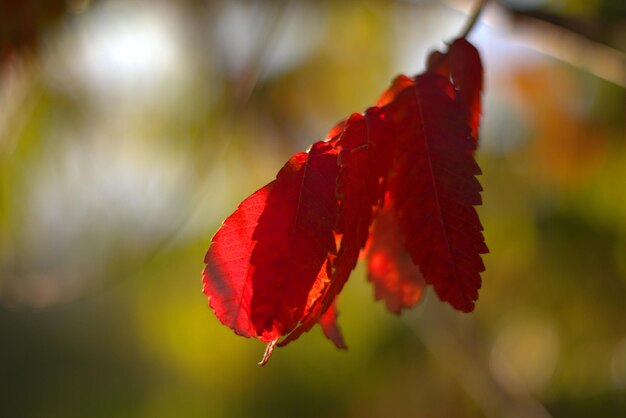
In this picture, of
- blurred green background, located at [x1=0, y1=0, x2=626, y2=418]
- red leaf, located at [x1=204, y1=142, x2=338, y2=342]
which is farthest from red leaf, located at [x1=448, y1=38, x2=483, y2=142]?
blurred green background, located at [x1=0, y1=0, x2=626, y2=418]

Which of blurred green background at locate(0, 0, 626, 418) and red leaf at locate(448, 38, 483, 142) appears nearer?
red leaf at locate(448, 38, 483, 142)

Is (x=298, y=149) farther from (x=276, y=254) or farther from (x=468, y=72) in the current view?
(x=276, y=254)

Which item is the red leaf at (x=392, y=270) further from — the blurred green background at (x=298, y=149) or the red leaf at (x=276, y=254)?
the blurred green background at (x=298, y=149)

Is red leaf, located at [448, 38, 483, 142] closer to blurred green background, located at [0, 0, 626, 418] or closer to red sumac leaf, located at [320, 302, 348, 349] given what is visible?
red sumac leaf, located at [320, 302, 348, 349]

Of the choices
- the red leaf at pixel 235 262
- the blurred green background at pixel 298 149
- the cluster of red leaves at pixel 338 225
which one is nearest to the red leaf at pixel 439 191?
the cluster of red leaves at pixel 338 225

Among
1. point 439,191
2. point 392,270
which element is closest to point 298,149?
point 392,270

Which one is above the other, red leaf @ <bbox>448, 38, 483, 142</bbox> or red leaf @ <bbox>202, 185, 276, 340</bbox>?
red leaf @ <bbox>448, 38, 483, 142</bbox>
